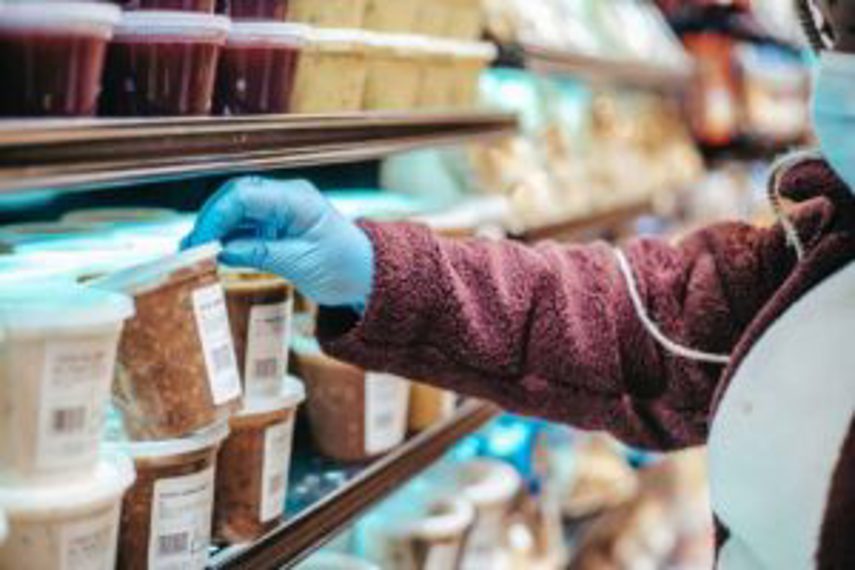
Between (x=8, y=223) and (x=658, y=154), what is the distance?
9.60ft

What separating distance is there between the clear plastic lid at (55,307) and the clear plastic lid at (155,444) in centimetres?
16

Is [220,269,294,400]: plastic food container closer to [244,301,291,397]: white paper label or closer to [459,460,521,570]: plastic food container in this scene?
[244,301,291,397]: white paper label

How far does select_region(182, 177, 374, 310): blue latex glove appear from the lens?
1459 mm

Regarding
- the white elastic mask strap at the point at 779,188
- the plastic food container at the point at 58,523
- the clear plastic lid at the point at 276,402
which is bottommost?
the clear plastic lid at the point at 276,402

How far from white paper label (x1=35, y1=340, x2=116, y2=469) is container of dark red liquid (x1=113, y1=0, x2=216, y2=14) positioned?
1.14 ft

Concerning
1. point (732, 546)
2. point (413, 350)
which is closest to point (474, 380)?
point (413, 350)

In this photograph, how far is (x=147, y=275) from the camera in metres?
1.33

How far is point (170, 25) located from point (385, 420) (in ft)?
2.81

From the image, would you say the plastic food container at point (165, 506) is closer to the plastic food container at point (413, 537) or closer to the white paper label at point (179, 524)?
the white paper label at point (179, 524)

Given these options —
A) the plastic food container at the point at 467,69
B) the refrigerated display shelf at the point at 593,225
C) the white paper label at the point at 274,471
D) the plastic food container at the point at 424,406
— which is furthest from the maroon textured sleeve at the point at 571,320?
the refrigerated display shelf at the point at 593,225

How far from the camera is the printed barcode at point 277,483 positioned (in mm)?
1606

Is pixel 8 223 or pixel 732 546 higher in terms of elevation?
pixel 8 223

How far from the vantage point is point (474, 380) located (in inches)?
70.2

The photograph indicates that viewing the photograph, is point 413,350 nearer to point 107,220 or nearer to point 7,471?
point 107,220
